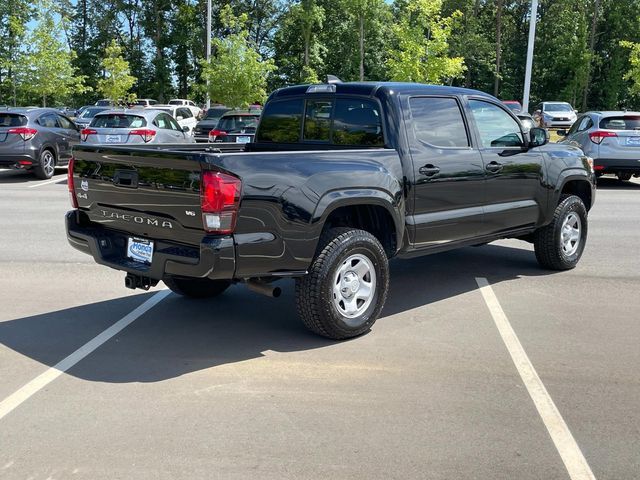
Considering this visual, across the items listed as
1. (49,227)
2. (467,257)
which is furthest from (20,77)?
(467,257)

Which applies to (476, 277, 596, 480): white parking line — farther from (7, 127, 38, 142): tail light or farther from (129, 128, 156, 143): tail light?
(7, 127, 38, 142): tail light

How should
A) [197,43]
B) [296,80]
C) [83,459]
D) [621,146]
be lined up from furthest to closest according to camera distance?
[197,43] < [296,80] < [621,146] < [83,459]

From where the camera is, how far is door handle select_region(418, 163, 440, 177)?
19.5 ft

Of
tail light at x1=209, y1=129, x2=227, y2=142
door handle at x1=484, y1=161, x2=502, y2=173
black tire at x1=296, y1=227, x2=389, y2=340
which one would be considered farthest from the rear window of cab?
tail light at x1=209, y1=129, x2=227, y2=142

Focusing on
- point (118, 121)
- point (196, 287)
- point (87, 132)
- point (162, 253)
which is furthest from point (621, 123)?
point (162, 253)

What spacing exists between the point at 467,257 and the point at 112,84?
1172 inches

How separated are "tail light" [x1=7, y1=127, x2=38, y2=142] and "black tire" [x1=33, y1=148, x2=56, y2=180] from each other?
1.58ft

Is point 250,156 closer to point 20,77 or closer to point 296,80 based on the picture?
point 20,77

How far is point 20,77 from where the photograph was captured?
3173 cm

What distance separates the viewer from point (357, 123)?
20.1 ft

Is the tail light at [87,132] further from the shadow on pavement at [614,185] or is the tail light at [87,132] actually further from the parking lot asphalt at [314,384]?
the shadow on pavement at [614,185]

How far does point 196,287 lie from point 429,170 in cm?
242

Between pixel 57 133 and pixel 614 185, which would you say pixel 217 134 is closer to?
pixel 57 133

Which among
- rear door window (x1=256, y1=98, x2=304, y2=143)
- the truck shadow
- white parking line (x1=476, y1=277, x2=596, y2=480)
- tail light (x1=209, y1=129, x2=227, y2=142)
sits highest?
rear door window (x1=256, y1=98, x2=304, y2=143)
